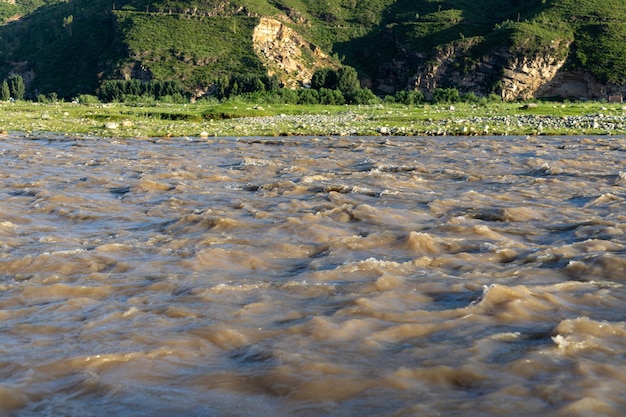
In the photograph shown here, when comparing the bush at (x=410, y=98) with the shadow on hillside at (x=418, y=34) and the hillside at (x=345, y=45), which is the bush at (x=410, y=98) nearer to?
the hillside at (x=345, y=45)

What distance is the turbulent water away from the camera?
4578 mm

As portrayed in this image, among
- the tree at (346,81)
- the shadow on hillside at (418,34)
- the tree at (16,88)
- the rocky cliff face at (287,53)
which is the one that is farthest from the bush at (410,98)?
the tree at (16,88)

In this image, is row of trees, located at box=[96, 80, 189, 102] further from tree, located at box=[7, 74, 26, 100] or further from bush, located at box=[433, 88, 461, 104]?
bush, located at box=[433, 88, 461, 104]

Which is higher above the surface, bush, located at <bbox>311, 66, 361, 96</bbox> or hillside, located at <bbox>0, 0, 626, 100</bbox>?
hillside, located at <bbox>0, 0, 626, 100</bbox>

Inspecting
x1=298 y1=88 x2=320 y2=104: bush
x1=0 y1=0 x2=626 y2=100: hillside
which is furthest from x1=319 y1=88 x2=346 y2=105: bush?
x1=0 y1=0 x2=626 y2=100: hillside

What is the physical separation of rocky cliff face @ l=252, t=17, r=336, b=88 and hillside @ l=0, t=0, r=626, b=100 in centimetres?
21

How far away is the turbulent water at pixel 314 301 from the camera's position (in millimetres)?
4578

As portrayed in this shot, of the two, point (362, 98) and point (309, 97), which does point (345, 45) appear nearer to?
point (309, 97)

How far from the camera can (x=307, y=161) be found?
1970 centimetres

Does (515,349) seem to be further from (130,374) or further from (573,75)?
(573,75)

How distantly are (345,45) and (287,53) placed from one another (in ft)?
61.2

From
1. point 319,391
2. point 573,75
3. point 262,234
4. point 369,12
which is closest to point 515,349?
point 319,391

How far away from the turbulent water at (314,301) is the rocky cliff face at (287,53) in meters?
97.4

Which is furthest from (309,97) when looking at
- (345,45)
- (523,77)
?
(345,45)
